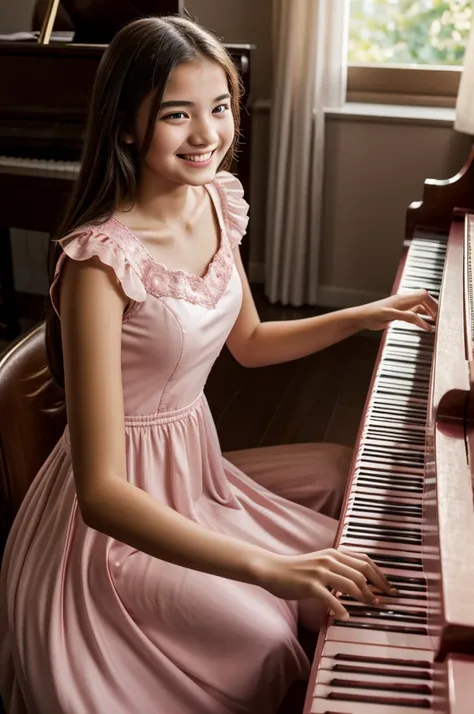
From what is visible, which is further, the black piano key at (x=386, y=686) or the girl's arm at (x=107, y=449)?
the girl's arm at (x=107, y=449)

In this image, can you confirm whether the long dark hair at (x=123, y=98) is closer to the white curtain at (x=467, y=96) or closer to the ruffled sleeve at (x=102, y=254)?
the ruffled sleeve at (x=102, y=254)

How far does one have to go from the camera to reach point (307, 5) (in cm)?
321

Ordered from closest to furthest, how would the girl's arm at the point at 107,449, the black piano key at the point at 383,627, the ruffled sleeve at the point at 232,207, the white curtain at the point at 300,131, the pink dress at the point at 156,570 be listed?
the black piano key at the point at 383,627
the girl's arm at the point at 107,449
the pink dress at the point at 156,570
the ruffled sleeve at the point at 232,207
the white curtain at the point at 300,131

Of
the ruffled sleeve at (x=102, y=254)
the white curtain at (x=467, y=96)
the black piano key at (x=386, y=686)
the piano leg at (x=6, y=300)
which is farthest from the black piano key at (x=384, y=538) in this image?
the piano leg at (x=6, y=300)

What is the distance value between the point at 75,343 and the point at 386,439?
1.49 ft

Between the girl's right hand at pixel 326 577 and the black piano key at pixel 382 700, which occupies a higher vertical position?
the girl's right hand at pixel 326 577

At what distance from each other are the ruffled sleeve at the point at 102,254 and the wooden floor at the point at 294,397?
1.59 m

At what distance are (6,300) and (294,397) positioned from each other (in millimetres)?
1233

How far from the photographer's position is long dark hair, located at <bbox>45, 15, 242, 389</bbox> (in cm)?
104

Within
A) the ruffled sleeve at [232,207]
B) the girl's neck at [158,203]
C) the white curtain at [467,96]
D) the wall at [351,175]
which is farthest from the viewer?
the wall at [351,175]

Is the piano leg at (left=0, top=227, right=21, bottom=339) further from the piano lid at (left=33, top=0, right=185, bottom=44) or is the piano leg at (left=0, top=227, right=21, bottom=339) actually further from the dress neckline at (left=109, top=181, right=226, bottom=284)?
the dress neckline at (left=109, top=181, right=226, bottom=284)

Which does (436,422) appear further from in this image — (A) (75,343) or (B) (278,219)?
(B) (278,219)

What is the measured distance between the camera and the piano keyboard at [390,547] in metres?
0.73

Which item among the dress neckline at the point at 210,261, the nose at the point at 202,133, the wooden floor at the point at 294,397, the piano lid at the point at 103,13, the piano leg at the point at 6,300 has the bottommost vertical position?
the wooden floor at the point at 294,397
